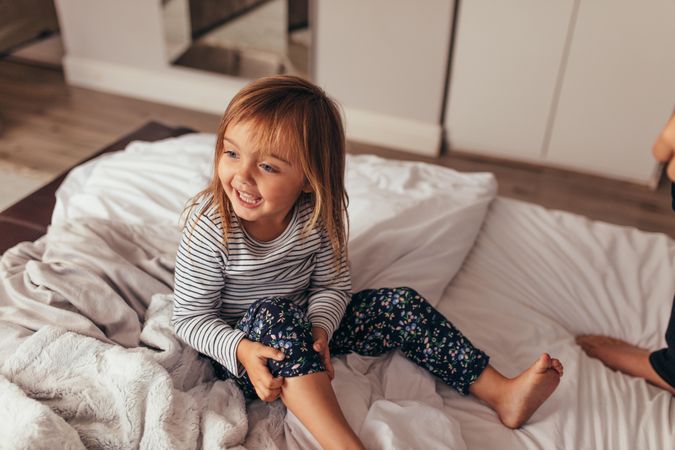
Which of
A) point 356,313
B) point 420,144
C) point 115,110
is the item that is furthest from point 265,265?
point 115,110

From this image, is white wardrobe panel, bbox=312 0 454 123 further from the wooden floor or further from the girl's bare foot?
the girl's bare foot

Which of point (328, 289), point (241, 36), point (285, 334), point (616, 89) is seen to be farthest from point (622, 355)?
point (241, 36)

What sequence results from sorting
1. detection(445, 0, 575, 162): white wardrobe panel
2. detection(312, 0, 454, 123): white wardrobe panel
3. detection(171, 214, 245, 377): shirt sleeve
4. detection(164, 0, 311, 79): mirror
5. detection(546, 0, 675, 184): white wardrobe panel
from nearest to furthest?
detection(171, 214, 245, 377): shirt sleeve < detection(546, 0, 675, 184): white wardrobe panel < detection(445, 0, 575, 162): white wardrobe panel < detection(312, 0, 454, 123): white wardrobe panel < detection(164, 0, 311, 79): mirror

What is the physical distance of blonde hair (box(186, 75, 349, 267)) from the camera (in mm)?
1007

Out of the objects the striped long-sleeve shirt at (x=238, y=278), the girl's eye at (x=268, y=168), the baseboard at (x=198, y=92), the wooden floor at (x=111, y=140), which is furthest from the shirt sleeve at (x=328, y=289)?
the baseboard at (x=198, y=92)

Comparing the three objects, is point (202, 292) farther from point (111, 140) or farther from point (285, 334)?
point (111, 140)

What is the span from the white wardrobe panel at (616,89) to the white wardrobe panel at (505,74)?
7 cm

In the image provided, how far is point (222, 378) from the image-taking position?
3.85 ft

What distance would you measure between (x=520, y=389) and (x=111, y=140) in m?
2.25

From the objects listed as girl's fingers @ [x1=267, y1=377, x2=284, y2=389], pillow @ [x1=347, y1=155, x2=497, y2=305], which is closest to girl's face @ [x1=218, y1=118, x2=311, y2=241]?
girl's fingers @ [x1=267, y1=377, x2=284, y2=389]

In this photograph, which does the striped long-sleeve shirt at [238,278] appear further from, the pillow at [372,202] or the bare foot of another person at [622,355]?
the bare foot of another person at [622,355]

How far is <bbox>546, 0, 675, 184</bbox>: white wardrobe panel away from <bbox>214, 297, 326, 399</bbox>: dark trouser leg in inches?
72.2

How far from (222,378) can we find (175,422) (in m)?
0.19

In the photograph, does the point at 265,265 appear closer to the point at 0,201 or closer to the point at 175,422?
the point at 175,422
